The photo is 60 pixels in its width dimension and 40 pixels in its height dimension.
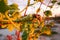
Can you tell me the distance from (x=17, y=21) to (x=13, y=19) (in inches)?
0.9

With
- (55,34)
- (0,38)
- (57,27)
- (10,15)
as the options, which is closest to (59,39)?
(55,34)

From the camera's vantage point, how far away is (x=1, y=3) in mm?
522

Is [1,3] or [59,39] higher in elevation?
[1,3]

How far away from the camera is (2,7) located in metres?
0.52

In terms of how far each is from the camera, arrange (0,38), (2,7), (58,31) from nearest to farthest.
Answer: (2,7), (0,38), (58,31)

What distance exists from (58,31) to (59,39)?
0.26 meters

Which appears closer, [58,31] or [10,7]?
Answer: [10,7]

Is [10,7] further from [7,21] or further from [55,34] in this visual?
[55,34]

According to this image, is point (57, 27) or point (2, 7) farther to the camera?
point (57, 27)

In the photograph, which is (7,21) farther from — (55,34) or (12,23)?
(55,34)

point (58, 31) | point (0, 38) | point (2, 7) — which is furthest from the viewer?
point (58, 31)

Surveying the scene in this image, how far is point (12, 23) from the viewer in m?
0.59

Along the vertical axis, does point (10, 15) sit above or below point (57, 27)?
above

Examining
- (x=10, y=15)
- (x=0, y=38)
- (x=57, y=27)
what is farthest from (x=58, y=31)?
(x=10, y=15)
